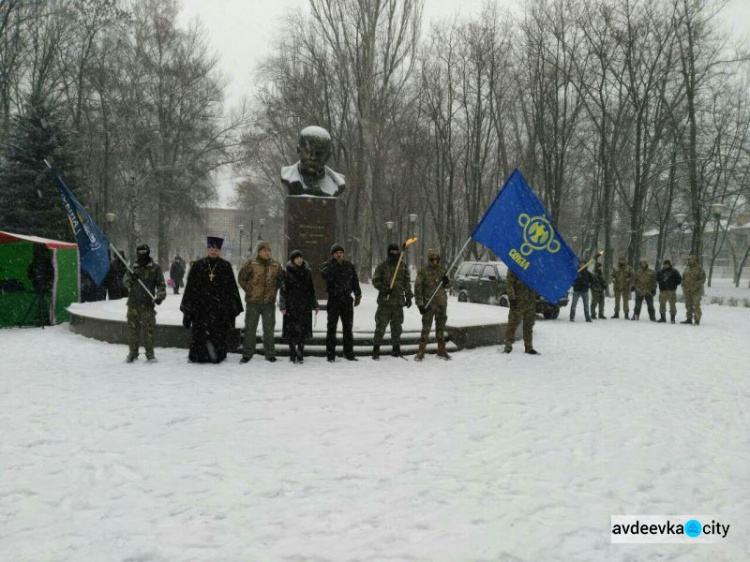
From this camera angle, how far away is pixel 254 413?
550 cm

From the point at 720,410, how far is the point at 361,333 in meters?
5.42

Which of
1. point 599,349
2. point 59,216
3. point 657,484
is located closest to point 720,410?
point 657,484

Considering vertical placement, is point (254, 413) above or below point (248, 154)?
below

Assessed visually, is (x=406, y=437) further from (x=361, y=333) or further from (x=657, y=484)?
(x=361, y=333)

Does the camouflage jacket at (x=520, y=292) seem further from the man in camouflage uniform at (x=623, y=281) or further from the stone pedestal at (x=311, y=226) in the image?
the man in camouflage uniform at (x=623, y=281)

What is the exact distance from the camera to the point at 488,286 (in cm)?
1716

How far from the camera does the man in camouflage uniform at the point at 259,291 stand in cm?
824

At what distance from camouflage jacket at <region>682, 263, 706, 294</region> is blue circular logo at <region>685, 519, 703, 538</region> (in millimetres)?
13093

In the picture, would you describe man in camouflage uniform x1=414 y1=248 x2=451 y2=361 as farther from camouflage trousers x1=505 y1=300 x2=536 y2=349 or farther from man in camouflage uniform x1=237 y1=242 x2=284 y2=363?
man in camouflage uniform x1=237 y1=242 x2=284 y2=363

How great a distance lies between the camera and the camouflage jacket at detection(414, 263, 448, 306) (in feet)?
28.4

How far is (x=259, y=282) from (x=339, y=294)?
4.05 ft

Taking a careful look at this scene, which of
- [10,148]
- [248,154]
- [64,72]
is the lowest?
[10,148]

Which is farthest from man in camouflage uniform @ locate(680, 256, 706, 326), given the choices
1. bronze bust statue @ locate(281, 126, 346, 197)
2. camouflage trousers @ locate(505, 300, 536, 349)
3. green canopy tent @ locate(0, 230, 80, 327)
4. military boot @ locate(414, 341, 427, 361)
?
green canopy tent @ locate(0, 230, 80, 327)

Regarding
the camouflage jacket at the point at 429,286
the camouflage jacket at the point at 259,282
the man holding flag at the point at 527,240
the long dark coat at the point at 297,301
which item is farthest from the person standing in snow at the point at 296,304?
the man holding flag at the point at 527,240
